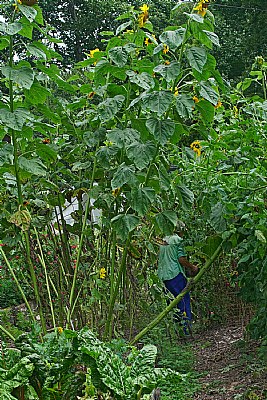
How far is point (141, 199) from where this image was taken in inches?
115

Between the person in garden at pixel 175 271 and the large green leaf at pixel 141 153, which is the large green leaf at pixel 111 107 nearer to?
the large green leaf at pixel 141 153

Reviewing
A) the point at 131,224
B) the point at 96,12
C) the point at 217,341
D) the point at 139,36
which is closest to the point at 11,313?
the point at 217,341

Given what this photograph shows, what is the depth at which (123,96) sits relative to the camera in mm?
3025

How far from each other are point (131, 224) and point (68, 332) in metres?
0.62

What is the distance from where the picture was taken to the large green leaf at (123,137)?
2.95 m

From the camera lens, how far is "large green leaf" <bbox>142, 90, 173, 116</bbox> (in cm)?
268

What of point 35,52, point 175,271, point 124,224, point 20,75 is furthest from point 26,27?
point 175,271

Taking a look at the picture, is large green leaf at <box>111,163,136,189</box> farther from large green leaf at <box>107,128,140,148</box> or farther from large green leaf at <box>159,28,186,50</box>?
large green leaf at <box>159,28,186,50</box>

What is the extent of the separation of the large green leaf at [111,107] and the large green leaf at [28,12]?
545 mm

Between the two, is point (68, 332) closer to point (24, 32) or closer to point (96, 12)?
point (24, 32)

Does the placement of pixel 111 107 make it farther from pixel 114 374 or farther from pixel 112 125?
pixel 114 374

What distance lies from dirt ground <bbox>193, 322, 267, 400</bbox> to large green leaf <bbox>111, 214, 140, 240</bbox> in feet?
4.32

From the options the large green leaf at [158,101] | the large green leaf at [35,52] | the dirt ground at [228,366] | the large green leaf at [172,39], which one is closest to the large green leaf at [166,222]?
the large green leaf at [158,101]

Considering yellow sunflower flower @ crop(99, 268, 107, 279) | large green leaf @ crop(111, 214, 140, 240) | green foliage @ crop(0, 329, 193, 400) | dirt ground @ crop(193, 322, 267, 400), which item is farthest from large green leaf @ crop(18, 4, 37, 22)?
dirt ground @ crop(193, 322, 267, 400)
